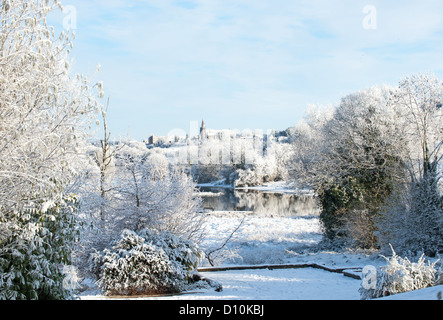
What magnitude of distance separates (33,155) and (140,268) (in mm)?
3158

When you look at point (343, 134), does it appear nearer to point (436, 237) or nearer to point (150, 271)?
point (436, 237)

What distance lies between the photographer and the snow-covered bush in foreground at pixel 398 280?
18.5 ft

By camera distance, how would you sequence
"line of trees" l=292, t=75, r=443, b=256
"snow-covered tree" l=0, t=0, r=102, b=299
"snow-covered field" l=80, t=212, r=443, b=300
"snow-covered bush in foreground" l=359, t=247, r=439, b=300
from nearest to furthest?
1. "snow-covered tree" l=0, t=0, r=102, b=299
2. "snow-covered bush in foreground" l=359, t=247, r=439, b=300
3. "snow-covered field" l=80, t=212, r=443, b=300
4. "line of trees" l=292, t=75, r=443, b=256

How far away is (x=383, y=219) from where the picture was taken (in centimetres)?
1229

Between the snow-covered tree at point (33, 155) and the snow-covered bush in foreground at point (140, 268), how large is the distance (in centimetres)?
168

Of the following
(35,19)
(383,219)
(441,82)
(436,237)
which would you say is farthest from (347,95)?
(35,19)

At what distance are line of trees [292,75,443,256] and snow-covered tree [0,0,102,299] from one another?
29.6 feet

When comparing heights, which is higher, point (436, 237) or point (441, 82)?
point (441, 82)

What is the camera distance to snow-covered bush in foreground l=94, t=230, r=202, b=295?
24.4 ft

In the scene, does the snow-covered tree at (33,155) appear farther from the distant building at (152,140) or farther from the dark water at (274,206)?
the distant building at (152,140)

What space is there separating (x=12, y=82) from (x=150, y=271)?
419cm

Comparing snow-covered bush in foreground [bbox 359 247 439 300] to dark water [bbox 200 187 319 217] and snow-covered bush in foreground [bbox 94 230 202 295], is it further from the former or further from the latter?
dark water [bbox 200 187 319 217]

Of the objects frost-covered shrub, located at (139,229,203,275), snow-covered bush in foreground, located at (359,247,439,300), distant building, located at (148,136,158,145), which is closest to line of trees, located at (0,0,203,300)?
frost-covered shrub, located at (139,229,203,275)

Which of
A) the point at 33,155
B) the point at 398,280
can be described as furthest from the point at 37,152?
the point at 398,280
